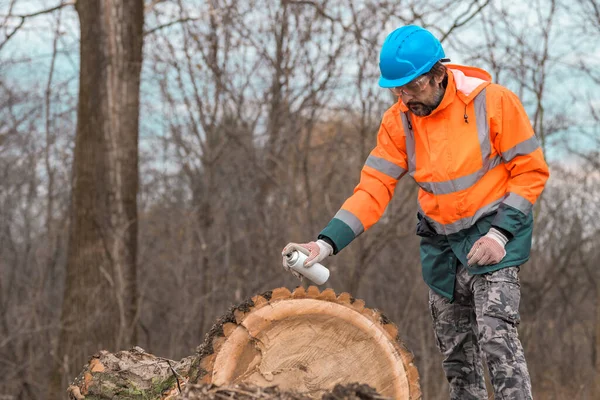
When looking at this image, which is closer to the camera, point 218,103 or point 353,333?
point 353,333

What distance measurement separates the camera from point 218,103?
1075cm

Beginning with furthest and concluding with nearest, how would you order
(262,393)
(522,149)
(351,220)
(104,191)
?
(104,191), (351,220), (522,149), (262,393)

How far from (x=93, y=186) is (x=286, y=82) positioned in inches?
152

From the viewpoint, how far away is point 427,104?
3461 mm

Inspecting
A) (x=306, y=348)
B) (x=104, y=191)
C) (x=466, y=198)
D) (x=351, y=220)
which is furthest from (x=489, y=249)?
(x=104, y=191)

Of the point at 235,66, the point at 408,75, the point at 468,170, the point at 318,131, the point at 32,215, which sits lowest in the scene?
the point at 468,170

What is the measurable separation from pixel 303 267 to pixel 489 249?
0.84 metres

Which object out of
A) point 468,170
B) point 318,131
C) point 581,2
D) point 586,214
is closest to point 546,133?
point 581,2

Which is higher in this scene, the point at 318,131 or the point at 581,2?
the point at 581,2

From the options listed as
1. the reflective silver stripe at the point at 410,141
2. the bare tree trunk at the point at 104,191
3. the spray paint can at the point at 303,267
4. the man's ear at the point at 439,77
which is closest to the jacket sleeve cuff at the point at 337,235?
the spray paint can at the point at 303,267

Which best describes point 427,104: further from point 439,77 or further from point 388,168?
point 388,168

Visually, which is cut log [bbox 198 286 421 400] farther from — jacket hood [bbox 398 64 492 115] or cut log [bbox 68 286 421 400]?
jacket hood [bbox 398 64 492 115]

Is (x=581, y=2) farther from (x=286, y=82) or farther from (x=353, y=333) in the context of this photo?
(x=353, y=333)

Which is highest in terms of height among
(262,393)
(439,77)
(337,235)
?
(439,77)
